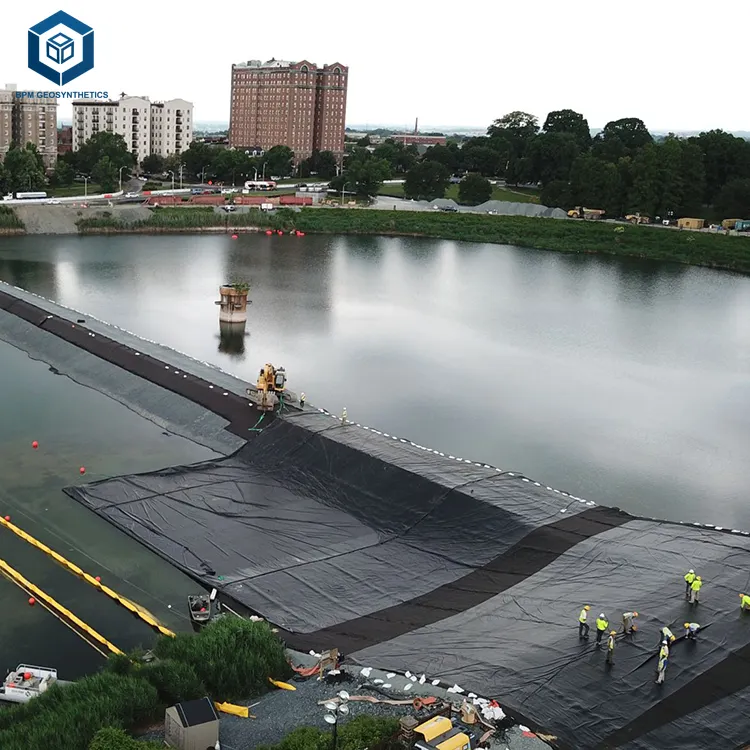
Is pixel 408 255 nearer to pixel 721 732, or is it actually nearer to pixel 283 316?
pixel 283 316

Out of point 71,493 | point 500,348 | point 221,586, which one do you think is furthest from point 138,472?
point 500,348

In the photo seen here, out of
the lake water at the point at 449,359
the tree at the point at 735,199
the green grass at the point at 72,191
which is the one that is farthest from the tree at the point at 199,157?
the tree at the point at 735,199

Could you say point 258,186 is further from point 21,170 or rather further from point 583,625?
point 583,625

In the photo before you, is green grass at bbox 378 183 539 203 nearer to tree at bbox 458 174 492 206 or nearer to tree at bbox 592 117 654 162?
tree at bbox 458 174 492 206

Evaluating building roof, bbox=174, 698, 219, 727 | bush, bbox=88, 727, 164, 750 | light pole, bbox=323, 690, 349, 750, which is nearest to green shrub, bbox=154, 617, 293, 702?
building roof, bbox=174, 698, 219, 727

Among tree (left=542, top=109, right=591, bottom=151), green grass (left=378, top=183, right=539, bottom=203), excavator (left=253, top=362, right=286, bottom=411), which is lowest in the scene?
excavator (left=253, top=362, right=286, bottom=411)

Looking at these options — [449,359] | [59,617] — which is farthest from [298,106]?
[59,617]
